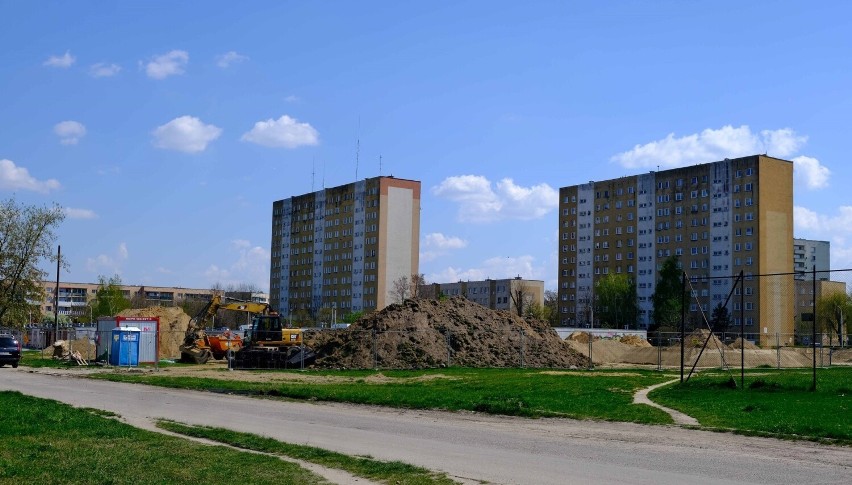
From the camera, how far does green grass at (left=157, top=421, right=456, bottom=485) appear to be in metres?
12.9

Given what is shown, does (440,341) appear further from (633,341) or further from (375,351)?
(633,341)

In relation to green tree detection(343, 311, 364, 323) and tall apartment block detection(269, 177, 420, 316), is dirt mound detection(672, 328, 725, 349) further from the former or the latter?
tall apartment block detection(269, 177, 420, 316)

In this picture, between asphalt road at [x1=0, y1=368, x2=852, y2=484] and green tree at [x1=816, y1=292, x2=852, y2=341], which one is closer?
asphalt road at [x1=0, y1=368, x2=852, y2=484]

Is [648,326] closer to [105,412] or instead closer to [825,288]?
[825,288]

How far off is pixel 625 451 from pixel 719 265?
10255cm

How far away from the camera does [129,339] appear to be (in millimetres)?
51344

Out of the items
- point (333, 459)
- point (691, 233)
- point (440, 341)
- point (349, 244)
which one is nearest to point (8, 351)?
point (440, 341)

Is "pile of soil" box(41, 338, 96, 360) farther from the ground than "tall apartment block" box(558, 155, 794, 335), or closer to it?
closer to it

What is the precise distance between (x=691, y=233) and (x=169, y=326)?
73054mm

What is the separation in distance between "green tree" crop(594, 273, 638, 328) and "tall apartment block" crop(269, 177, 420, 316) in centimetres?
3447

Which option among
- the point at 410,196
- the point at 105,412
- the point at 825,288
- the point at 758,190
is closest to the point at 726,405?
the point at 105,412

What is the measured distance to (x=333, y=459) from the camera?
48.5 feet

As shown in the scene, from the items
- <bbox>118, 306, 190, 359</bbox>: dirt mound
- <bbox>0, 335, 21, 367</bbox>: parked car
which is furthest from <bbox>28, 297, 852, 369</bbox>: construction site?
<bbox>118, 306, 190, 359</bbox>: dirt mound

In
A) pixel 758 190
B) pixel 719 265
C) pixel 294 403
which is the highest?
pixel 758 190
